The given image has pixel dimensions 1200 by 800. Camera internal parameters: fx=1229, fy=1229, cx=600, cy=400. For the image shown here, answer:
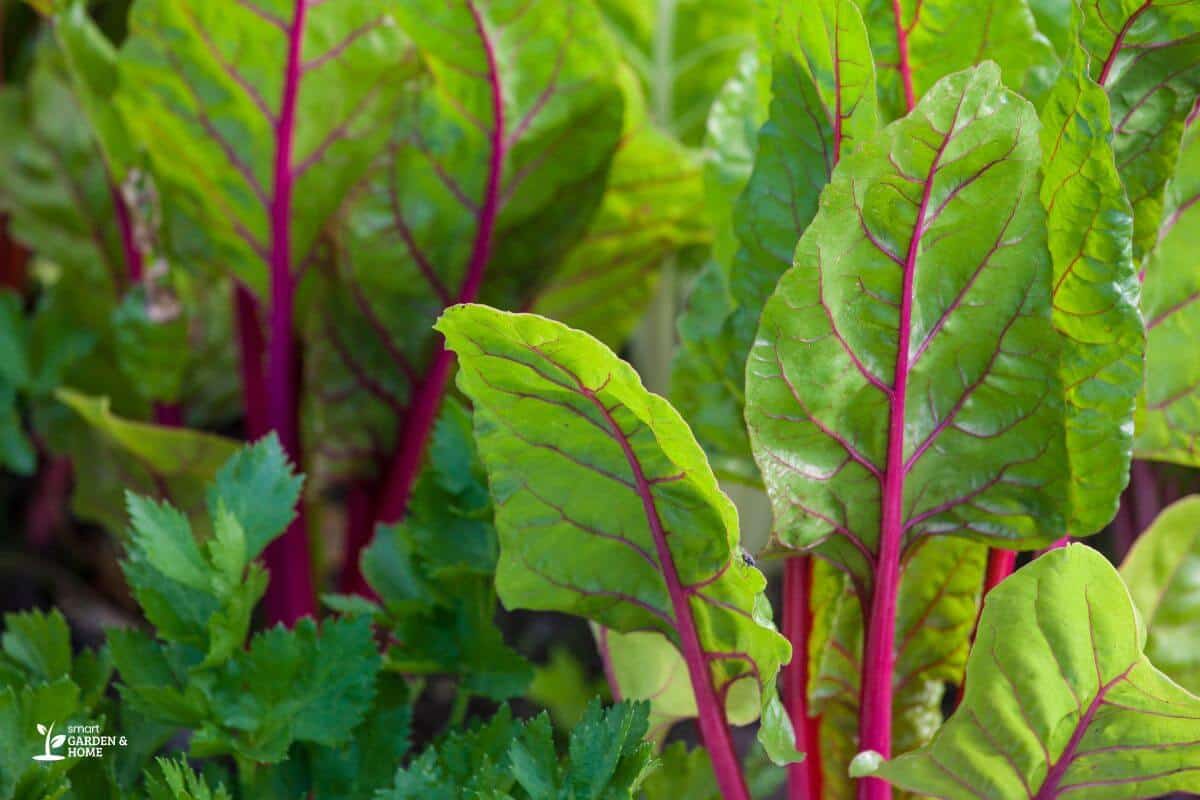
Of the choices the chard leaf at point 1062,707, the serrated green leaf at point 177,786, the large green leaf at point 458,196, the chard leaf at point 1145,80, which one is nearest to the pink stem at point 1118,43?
the chard leaf at point 1145,80

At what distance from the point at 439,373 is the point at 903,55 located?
0.48 m

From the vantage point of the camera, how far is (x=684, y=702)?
2.42 ft

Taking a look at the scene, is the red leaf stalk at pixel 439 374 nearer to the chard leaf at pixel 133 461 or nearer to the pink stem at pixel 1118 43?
the chard leaf at pixel 133 461

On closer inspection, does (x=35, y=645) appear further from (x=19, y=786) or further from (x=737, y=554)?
(x=737, y=554)

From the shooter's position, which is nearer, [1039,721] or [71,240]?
[1039,721]

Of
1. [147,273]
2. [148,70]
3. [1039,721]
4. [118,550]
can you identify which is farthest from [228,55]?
[1039,721]

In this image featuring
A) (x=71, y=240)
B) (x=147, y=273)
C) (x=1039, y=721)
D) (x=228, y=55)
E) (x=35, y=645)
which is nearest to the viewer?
(x=1039, y=721)

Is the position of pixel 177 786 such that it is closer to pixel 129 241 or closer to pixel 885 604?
pixel 885 604

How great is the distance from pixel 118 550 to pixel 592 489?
2.58 ft

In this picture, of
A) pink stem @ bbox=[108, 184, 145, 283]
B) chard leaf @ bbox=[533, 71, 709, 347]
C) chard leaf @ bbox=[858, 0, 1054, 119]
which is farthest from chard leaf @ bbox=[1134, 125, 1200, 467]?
pink stem @ bbox=[108, 184, 145, 283]

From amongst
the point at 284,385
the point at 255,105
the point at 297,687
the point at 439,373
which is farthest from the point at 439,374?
the point at 297,687

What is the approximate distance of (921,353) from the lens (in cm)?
59

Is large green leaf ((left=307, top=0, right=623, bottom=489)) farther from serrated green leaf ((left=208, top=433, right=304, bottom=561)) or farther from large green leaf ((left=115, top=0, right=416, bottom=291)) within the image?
serrated green leaf ((left=208, top=433, right=304, bottom=561))

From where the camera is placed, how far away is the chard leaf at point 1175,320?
0.69m
